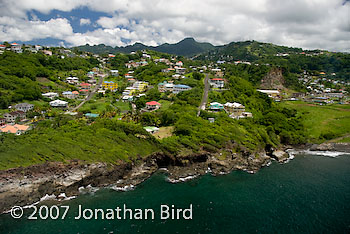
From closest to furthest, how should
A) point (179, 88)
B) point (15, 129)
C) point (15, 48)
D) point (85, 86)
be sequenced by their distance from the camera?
point (15, 129) < point (179, 88) < point (85, 86) < point (15, 48)

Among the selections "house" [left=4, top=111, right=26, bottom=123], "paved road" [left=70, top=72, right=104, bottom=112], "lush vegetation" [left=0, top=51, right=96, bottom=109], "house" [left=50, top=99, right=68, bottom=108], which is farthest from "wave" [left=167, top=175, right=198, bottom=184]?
"lush vegetation" [left=0, top=51, right=96, bottom=109]

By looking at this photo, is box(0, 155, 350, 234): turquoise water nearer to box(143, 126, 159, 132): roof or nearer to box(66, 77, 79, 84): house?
box(143, 126, 159, 132): roof

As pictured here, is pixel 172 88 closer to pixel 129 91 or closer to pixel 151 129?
pixel 129 91

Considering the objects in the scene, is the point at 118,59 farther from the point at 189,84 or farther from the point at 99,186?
the point at 99,186

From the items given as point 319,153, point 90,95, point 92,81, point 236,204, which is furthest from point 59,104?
point 319,153

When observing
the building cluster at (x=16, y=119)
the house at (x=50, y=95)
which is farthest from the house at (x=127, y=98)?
the building cluster at (x=16, y=119)

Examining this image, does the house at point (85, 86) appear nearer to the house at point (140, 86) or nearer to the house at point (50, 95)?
the house at point (50, 95)
